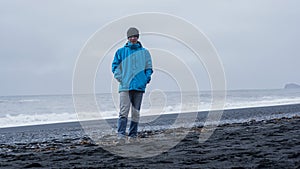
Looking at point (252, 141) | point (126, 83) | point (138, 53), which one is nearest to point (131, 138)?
point (126, 83)

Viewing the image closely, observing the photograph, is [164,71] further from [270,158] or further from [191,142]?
[270,158]

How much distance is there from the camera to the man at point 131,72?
786cm

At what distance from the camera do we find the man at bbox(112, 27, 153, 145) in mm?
7859

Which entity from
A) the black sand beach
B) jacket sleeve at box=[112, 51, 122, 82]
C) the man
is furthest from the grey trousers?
the black sand beach

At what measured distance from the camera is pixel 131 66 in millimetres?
7887

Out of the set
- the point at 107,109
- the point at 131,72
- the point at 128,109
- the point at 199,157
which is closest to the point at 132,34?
the point at 131,72

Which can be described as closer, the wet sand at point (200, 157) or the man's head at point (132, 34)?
the wet sand at point (200, 157)

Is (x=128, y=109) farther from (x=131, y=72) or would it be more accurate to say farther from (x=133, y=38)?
(x=133, y=38)

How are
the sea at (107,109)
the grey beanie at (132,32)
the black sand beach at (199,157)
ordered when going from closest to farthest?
1. the black sand beach at (199,157)
2. the grey beanie at (132,32)
3. the sea at (107,109)

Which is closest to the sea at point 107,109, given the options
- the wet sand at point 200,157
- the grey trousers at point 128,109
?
the grey trousers at point 128,109

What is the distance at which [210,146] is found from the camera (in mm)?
6738

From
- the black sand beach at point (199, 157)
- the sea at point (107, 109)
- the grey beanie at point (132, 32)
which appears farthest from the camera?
the sea at point (107, 109)

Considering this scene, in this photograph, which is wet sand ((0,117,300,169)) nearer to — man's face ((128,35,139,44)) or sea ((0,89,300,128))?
man's face ((128,35,139,44))

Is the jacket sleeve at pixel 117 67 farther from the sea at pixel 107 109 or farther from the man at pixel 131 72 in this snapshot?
the sea at pixel 107 109
